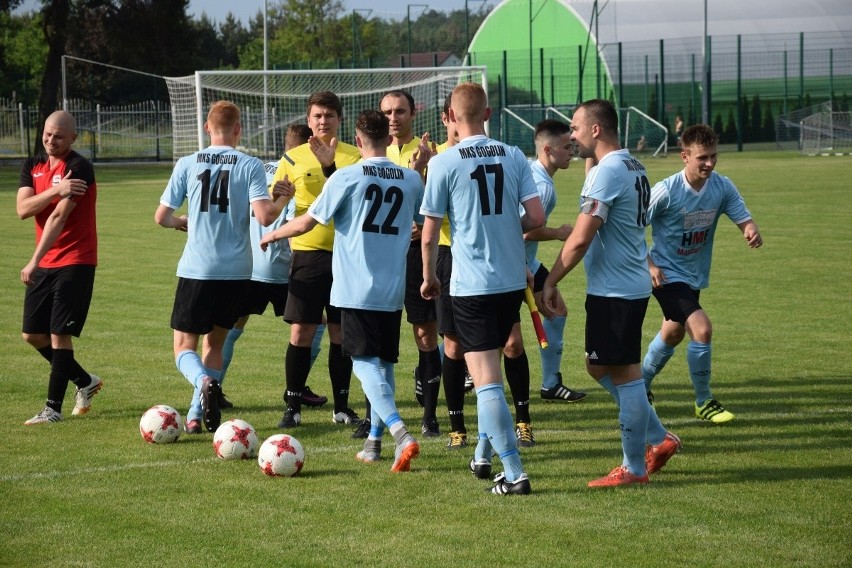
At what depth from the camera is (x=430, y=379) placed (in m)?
7.71

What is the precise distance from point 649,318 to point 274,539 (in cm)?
772

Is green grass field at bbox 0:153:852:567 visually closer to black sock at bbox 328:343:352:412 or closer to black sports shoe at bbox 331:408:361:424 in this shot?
black sports shoe at bbox 331:408:361:424

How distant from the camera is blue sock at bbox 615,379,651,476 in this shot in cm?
626

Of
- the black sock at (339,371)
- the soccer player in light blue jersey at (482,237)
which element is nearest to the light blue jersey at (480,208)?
the soccer player in light blue jersey at (482,237)

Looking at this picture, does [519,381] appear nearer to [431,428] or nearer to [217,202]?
[431,428]

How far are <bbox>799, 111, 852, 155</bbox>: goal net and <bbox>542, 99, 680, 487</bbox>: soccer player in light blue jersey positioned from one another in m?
40.5

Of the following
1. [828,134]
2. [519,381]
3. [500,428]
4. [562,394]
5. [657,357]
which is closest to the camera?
[500,428]

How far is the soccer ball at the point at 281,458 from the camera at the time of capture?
651cm

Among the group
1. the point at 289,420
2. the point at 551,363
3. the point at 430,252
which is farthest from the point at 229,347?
the point at 430,252

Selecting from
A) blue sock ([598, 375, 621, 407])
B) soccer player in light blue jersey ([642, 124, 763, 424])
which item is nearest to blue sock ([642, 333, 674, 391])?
soccer player in light blue jersey ([642, 124, 763, 424])

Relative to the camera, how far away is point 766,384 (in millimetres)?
9133

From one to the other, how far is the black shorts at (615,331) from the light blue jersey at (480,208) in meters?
0.51

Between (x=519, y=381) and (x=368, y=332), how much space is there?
47.7 inches

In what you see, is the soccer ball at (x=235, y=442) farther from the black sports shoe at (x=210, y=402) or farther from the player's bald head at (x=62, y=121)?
the player's bald head at (x=62, y=121)
